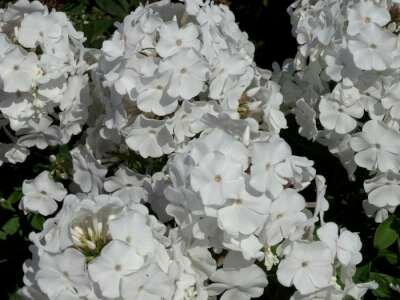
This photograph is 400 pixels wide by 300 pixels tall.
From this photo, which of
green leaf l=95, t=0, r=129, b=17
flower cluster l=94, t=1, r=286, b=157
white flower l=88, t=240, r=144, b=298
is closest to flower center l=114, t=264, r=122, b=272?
white flower l=88, t=240, r=144, b=298

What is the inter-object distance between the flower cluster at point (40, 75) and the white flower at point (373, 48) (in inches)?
30.1

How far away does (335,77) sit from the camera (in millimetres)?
2166

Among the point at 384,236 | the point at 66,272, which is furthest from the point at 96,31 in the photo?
the point at 66,272

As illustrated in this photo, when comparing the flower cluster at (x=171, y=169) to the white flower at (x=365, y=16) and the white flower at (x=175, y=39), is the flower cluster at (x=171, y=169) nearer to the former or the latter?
the white flower at (x=175, y=39)

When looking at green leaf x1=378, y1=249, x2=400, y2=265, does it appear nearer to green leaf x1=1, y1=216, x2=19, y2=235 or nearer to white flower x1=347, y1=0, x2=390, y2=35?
white flower x1=347, y1=0, x2=390, y2=35

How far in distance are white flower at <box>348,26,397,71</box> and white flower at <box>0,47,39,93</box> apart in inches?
34.7

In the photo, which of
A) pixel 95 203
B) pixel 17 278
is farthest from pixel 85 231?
pixel 17 278

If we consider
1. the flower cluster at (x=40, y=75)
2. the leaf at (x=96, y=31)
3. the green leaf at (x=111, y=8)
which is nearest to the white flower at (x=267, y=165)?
the flower cluster at (x=40, y=75)

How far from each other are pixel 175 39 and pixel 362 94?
56cm

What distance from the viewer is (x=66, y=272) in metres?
1.60

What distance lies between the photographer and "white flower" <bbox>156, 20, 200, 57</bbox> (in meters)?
1.97

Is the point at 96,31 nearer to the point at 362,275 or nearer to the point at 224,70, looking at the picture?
the point at 224,70

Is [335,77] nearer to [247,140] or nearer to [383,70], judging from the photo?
[383,70]

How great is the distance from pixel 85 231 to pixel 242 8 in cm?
234
